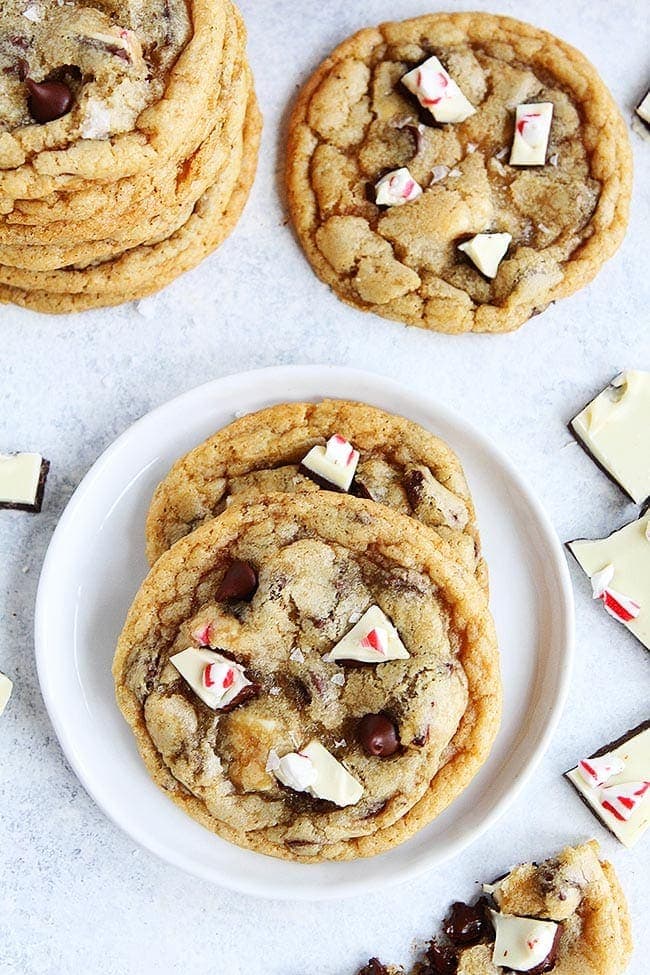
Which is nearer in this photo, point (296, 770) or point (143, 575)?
point (296, 770)

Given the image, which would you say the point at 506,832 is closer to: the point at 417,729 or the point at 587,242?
the point at 417,729

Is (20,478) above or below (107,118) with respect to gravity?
below

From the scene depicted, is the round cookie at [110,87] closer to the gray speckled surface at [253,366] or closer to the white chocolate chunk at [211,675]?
the gray speckled surface at [253,366]

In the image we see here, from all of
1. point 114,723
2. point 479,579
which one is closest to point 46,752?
point 114,723

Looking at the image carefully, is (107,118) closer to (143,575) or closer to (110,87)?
(110,87)

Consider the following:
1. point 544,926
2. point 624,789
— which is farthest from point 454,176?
point 544,926

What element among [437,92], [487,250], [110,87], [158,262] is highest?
[437,92]
